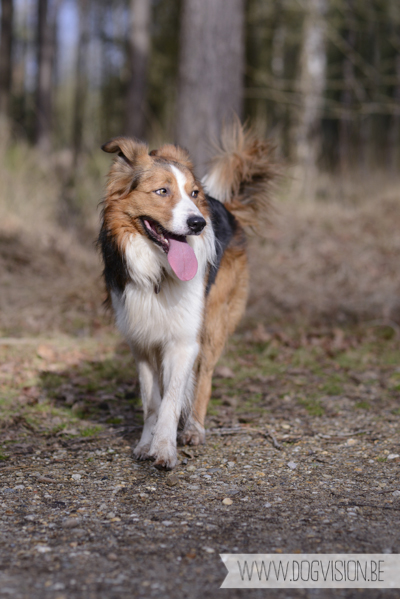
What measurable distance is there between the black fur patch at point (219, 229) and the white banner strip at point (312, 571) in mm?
2092

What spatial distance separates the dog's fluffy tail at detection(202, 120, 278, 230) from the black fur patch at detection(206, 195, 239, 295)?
37 centimetres

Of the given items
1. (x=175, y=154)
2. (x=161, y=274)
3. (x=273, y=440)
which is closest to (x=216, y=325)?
(x=161, y=274)

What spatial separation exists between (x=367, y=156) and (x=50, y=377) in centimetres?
1081

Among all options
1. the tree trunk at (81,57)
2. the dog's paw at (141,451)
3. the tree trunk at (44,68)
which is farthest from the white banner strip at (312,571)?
the tree trunk at (81,57)

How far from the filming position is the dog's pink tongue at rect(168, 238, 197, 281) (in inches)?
142

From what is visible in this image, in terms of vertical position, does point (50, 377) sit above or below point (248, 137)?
below

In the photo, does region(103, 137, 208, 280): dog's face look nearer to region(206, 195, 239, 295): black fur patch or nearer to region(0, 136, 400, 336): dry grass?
region(206, 195, 239, 295): black fur patch

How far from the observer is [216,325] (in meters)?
4.47

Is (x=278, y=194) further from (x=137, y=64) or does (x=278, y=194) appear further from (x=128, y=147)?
(x=137, y=64)

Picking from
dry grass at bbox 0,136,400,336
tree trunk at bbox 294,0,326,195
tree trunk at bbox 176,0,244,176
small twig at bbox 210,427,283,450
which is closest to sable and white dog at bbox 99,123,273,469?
small twig at bbox 210,427,283,450

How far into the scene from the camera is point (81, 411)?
15.2 feet

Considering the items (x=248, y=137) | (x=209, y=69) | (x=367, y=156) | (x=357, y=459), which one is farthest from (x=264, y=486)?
(x=367, y=156)

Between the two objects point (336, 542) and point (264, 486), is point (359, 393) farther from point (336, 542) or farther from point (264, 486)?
point (336, 542)

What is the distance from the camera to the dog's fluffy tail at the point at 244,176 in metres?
5.10
